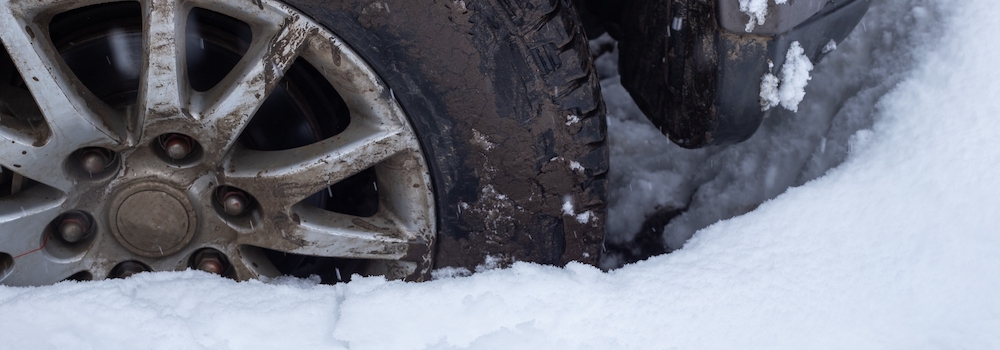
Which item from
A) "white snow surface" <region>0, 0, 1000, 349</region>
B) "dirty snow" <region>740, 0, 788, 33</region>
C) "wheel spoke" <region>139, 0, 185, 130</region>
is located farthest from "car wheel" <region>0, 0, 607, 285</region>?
"dirty snow" <region>740, 0, 788, 33</region>

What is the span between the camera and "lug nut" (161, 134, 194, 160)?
146cm

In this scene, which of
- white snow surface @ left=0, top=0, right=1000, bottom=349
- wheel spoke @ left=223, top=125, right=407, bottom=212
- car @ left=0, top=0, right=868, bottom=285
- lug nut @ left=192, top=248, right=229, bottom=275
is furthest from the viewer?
lug nut @ left=192, top=248, right=229, bottom=275

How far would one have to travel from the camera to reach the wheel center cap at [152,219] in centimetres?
148

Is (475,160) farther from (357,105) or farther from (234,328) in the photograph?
(234,328)

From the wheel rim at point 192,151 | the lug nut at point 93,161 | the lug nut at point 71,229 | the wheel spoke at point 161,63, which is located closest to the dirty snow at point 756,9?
the wheel rim at point 192,151

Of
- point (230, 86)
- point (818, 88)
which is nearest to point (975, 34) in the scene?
point (818, 88)

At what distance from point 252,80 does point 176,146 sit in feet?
0.80

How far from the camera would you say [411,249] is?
5.21 ft

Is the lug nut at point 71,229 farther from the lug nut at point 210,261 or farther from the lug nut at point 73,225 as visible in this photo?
the lug nut at point 210,261

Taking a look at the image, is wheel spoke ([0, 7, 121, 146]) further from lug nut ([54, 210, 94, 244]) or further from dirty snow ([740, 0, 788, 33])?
dirty snow ([740, 0, 788, 33])

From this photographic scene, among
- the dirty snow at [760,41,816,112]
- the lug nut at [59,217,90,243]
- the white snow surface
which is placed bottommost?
the white snow surface

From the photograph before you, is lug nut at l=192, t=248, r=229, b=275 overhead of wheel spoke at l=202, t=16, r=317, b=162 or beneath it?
beneath

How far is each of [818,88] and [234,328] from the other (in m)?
1.60

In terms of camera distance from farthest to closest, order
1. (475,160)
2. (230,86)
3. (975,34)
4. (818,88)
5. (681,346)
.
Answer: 1. (818,88)
2. (975,34)
3. (475,160)
4. (230,86)
5. (681,346)
